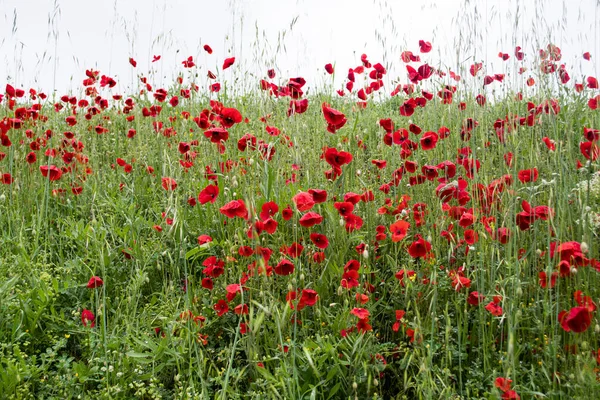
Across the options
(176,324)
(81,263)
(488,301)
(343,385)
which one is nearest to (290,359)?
(343,385)

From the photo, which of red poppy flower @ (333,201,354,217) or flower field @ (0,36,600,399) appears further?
red poppy flower @ (333,201,354,217)

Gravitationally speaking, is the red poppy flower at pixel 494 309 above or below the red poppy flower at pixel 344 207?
below

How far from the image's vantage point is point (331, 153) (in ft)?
7.11

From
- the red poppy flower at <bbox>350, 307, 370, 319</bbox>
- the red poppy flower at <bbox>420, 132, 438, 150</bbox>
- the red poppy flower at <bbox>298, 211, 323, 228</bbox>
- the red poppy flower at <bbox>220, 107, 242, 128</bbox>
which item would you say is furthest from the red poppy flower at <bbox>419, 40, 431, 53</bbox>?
the red poppy flower at <bbox>350, 307, 370, 319</bbox>

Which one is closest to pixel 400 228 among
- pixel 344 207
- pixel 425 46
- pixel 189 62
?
pixel 344 207

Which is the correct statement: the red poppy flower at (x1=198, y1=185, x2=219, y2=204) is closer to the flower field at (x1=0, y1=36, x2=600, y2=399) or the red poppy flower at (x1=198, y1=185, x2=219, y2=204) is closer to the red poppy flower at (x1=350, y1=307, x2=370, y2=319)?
the flower field at (x1=0, y1=36, x2=600, y2=399)

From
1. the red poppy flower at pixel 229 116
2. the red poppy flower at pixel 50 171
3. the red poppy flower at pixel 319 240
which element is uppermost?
the red poppy flower at pixel 229 116

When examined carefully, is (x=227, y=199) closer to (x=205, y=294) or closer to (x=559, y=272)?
(x=205, y=294)

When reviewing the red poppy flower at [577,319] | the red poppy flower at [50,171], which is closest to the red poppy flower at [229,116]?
the red poppy flower at [50,171]

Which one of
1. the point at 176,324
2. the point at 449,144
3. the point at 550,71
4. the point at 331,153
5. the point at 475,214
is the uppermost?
the point at 550,71

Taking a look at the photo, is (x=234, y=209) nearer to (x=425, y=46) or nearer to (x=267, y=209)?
(x=267, y=209)

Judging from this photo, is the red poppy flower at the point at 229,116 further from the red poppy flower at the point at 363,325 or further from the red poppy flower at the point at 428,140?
the red poppy flower at the point at 363,325

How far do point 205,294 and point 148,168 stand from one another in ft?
4.67

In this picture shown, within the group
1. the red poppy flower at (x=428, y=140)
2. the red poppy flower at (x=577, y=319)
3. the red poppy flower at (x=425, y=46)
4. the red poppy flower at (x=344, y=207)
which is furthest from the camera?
the red poppy flower at (x=425, y=46)
